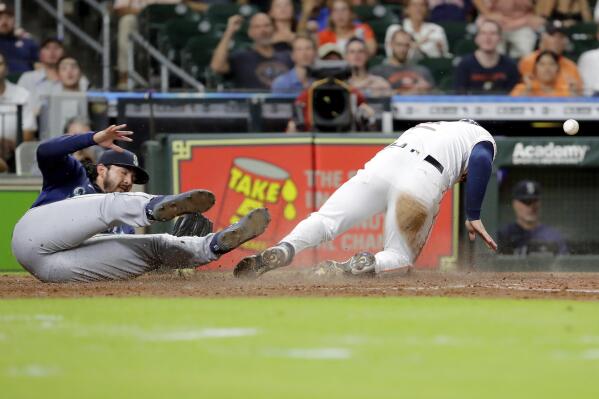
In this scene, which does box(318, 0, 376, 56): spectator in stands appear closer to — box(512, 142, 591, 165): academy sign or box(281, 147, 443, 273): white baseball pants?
box(512, 142, 591, 165): academy sign

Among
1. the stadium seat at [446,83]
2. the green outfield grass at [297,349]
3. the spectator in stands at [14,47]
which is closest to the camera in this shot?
the green outfield grass at [297,349]

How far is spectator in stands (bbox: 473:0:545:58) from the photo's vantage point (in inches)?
553

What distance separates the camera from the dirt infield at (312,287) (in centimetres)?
725

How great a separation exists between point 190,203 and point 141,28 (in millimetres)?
5956

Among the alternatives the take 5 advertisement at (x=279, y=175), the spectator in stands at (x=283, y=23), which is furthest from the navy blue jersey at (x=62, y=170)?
the spectator in stands at (x=283, y=23)

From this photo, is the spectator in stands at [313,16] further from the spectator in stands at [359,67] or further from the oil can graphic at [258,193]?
the oil can graphic at [258,193]

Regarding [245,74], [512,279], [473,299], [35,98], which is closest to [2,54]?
[35,98]

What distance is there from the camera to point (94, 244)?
26.1ft

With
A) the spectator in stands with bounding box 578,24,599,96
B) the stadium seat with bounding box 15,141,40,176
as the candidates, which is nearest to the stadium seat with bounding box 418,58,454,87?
the spectator in stands with bounding box 578,24,599,96

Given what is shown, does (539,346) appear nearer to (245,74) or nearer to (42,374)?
(42,374)

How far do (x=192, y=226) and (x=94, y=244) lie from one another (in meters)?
0.81

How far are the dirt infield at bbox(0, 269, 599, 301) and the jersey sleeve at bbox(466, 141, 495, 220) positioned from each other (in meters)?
0.52

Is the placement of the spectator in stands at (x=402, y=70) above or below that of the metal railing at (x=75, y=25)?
below

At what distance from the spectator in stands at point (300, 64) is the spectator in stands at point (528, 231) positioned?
264cm
